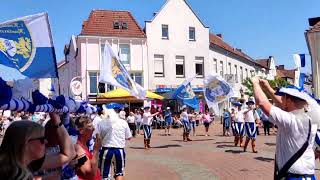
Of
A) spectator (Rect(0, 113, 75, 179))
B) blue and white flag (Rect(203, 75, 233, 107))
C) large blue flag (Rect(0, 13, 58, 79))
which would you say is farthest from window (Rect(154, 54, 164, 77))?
spectator (Rect(0, 113, 75, 179))

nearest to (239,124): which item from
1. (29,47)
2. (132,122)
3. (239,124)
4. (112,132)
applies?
(239,124)

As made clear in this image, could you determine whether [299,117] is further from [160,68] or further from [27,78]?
[160,68]

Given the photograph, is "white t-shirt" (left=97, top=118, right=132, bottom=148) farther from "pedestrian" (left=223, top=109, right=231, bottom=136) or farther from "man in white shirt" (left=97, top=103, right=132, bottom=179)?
"pedestrian" (left=223, top=109, right=231, bottom=136)

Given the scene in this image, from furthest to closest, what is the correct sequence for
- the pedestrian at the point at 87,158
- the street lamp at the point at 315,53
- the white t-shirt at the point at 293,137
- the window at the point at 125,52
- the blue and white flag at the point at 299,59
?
the window at the point at 125,52
the street lamp at the point at 315,53
the blue and white flag at the point at 299,59
the pedestrian at the point at 87,158
the white t-shirt at the point at 293,137

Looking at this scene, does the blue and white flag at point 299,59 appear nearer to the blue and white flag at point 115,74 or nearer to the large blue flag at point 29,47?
the blue and white flag at point 115,74

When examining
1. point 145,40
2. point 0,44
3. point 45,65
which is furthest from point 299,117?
point 145,40

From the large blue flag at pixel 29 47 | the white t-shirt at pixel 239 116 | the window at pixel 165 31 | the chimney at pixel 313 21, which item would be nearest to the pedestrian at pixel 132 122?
the white t-shirt at pixel 239 116

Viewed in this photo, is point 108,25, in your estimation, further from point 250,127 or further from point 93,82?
point 250,127

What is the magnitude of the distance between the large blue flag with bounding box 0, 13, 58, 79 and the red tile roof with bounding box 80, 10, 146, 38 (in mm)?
34723

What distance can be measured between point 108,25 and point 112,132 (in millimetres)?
31909

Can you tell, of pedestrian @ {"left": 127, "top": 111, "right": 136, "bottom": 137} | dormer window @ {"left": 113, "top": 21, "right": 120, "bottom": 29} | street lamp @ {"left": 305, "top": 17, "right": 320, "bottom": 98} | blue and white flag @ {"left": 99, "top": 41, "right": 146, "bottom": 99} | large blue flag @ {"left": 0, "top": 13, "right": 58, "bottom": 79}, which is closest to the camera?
large blue flag @ {"left": 0, "top": 13, "right": 58, "bottom": 79}

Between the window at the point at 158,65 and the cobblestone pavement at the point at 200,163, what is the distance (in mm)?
21613

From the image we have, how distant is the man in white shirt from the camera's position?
881 cm

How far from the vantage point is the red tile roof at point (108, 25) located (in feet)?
128
